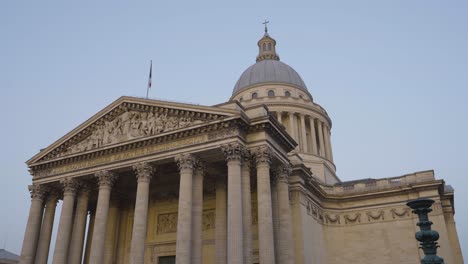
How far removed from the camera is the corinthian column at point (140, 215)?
23391 millimetres

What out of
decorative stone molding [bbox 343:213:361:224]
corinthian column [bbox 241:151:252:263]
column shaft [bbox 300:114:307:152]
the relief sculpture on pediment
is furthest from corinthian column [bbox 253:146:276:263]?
column shaft [bbox 300:114:307:152]

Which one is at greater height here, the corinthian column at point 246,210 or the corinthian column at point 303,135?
the corinthian column at point 303,135

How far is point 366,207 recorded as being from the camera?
35562 mm

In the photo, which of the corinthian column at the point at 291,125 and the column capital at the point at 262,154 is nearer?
the column capital at the point at 262,154

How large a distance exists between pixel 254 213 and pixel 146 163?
26.0ft

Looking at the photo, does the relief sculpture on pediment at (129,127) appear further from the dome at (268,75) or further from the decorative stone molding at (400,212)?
the dome at (268,75)

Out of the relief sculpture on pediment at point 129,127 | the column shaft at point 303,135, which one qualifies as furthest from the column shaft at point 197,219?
the column shaft at point 303,135

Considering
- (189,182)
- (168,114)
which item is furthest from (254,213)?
(168,114)

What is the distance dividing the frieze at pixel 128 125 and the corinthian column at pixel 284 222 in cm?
569

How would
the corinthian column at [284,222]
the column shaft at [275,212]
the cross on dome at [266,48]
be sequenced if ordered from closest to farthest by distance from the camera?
1. the corinthian column at [284,222]
2. the column shaft at [275,212]
3. the cross on dome at [266,48]

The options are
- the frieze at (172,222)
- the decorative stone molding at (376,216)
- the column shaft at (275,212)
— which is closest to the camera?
the column shaft at (275,212)

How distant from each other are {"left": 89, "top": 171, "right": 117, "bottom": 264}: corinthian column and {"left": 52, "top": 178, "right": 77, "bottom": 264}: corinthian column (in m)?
2.60

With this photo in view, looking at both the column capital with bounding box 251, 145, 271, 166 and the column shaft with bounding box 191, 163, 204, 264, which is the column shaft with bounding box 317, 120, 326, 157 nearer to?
the column capital with bounding box 251, 145, 271, 166

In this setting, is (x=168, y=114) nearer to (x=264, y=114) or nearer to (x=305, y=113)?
(x=264, y=114)
